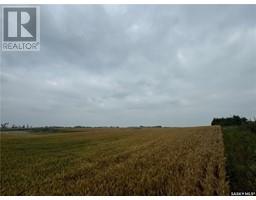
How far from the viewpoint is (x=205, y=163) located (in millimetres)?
8336

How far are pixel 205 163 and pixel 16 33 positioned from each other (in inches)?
344

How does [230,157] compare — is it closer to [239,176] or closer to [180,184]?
[239,176]

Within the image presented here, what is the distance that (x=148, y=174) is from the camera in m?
6.88

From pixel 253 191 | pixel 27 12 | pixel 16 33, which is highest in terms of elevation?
pixel 27 12
